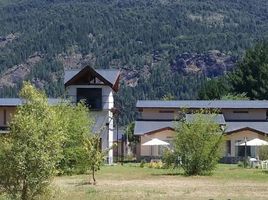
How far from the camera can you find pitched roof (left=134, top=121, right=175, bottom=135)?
6695 cm

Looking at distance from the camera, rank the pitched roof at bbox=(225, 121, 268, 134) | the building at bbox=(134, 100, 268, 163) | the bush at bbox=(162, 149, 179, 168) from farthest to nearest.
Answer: the pitched roof at bbox=(225, 121, 268, 134), the building at bbox=(134, 100, 268, 163), the bush at bbox=(162, 149, 179, 168)

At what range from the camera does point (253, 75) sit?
94.1 meters

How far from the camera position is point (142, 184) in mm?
33406

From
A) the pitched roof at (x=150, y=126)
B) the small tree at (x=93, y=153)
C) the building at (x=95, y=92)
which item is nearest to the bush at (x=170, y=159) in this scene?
the small tree at (x=93, y=153)

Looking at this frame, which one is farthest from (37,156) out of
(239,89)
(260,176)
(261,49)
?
(261,49)

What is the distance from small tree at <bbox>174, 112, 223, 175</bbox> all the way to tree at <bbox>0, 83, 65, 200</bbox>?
2302 centimetres

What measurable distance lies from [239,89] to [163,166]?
45.5 m

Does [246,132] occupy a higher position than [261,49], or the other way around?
[261,49]

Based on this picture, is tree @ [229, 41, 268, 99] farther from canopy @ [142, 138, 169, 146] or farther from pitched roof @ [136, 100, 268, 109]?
canopy @ [142, 138, 169, 146]

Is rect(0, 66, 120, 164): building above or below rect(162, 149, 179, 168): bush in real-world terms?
above

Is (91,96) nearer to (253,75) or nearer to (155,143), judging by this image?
(155,143)

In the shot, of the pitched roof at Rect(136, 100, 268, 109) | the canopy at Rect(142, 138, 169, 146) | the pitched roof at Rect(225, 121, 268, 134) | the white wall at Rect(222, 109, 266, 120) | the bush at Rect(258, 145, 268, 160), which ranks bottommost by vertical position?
the bush at Rect(258, 145, 268, 160)

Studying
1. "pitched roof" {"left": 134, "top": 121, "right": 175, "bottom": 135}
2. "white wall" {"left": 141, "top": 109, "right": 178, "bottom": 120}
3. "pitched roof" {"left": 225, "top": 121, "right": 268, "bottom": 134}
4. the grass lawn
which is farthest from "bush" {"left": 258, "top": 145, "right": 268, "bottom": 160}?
"white wall" {"left": 141, "top": 109, "right": 178, "bottom": 120}

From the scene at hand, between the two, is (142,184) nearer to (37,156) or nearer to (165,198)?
(165,198)
